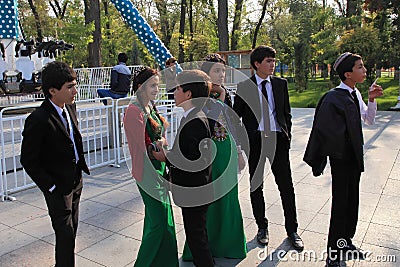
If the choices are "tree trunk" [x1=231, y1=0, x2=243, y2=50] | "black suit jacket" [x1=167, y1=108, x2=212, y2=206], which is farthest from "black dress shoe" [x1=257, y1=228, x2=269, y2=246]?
"tree trunk" [x1=231, y1=0, x2=243, y2=50]

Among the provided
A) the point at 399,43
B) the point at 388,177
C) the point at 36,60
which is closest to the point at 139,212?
the point at 388,177

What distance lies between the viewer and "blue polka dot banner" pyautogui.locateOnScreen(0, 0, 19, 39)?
8.61 m

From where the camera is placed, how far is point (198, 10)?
96.3ft

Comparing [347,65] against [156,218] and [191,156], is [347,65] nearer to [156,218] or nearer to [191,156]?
[191,156]

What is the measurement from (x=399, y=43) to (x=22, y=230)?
55.6 ft

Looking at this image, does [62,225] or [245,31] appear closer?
[62,225]

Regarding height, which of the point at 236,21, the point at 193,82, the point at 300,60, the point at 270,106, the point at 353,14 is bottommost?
the point at 270,106

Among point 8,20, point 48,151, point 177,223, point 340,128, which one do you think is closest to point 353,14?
point 8,20

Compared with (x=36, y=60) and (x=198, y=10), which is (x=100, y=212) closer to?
(x=36, y=60)

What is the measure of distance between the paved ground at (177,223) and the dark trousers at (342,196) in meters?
0.26

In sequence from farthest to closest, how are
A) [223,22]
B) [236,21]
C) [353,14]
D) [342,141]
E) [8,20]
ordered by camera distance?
1. [236,21]
2. [353,14]
3. [223,22]
4. [8,20]
5. [342,141]

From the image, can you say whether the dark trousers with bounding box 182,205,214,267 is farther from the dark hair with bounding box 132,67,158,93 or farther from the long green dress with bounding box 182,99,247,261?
the dark hair with bounding box 132,67,158,93

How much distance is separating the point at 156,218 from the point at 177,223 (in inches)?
49.8

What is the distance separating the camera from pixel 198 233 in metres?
2.50
